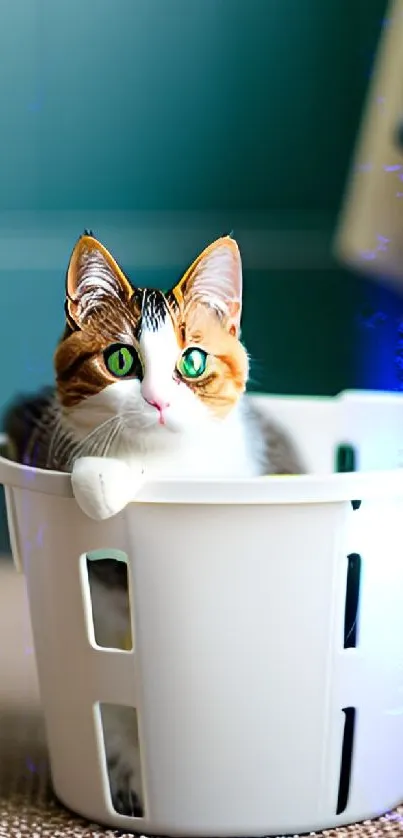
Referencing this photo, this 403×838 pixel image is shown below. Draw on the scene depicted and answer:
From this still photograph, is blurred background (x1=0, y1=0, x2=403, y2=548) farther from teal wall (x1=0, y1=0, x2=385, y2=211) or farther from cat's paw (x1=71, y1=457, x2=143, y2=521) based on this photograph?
cat's paw (x1=71, y1=457, x2=143, y2=521)

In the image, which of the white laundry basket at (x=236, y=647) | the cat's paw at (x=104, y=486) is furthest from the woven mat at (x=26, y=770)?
the cat's paw at (x=104, y=486)

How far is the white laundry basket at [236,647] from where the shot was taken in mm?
676

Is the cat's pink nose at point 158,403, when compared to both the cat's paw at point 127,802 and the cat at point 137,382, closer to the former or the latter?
the cat at point 137,382

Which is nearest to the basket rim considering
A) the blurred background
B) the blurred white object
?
the blurred background

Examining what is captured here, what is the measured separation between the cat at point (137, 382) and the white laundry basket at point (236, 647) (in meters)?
0.02

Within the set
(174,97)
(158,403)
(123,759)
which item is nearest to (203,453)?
(158,403)

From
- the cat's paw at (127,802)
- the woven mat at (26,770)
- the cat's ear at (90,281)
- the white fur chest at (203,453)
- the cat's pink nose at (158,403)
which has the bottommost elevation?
the woven mat at (26,770)

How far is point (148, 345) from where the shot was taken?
708mm

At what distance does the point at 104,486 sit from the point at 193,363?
0.41ft

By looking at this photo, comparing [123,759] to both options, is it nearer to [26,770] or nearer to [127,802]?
[127,802]

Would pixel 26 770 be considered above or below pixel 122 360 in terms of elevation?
below

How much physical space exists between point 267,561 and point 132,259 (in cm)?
72

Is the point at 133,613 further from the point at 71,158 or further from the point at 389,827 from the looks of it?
the point at 71,158

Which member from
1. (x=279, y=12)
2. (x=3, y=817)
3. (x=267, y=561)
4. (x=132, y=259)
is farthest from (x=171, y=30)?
(x=3, y=817)
